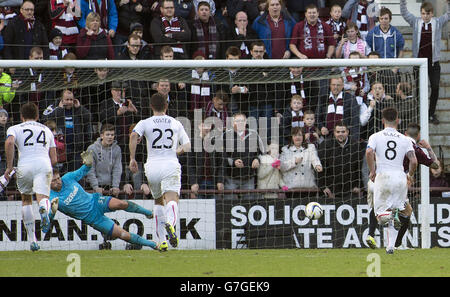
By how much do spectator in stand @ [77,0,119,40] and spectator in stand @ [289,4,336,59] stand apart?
3.01m

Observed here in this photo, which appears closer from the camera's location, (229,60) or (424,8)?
(229,60)

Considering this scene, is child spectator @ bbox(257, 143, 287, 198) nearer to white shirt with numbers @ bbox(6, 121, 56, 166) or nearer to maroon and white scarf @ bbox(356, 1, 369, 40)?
maroon and white scarf @ bbox(356, 1, 369, 40)

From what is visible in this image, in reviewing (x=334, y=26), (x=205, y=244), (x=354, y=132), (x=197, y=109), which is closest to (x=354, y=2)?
(x=334, y=26)

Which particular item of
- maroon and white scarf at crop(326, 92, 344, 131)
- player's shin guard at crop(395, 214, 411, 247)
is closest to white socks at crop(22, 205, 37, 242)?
player's shin guard at crop(395, 214, 411, 247)

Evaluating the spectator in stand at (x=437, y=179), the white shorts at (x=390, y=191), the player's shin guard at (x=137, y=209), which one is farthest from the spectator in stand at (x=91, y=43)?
the spectator in stand at (x=437, y=179)

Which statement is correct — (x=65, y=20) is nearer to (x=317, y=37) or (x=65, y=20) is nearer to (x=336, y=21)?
(x=317, y=37)

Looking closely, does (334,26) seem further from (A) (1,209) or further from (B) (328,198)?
(A) (1,209)

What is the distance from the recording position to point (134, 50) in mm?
14938

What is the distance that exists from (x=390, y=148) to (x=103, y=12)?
6089 mm

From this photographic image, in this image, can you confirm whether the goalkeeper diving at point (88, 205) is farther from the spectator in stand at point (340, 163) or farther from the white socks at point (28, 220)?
the spectator in stand at point (340, 163)

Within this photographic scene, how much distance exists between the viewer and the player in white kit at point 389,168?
11664 millimetres

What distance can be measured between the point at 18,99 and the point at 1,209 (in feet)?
6.39

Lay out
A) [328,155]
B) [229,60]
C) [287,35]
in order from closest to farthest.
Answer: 1. [229,60]
2. [328,155]
3. [287,35]

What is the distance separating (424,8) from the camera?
16453 mm
